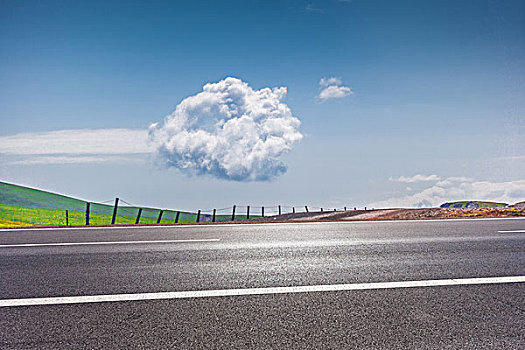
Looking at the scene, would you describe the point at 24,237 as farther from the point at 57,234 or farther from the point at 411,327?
the point at 411,327

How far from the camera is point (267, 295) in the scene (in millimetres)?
5059

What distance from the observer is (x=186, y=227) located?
12.2 meters

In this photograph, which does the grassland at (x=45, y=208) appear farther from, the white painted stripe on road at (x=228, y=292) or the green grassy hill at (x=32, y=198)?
the white painted stripe on road at (x=228, y=292)

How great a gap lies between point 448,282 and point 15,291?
19.5 feet

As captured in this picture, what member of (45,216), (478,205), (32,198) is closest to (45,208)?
(32,198)

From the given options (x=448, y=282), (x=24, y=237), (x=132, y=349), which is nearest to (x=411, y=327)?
(x=448, y=282)

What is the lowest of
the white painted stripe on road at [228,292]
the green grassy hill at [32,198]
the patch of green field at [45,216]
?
the white painted stripe on road at [228,292]

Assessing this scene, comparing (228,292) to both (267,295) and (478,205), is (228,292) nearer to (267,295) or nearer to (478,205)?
(267,295)

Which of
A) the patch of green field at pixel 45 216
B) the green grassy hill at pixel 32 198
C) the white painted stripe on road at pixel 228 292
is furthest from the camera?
the green grassy hill at pixel 32 198

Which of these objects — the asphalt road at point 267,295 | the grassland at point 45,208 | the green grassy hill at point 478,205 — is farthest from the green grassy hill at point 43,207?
the asphalt road at point 267,295

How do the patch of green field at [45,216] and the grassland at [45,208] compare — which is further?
the grassland at [45,208]

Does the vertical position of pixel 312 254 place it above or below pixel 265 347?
above

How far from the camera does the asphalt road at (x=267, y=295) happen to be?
387cm

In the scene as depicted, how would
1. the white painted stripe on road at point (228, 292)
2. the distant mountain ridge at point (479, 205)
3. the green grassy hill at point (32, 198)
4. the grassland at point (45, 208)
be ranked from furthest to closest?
the green grassy hill at point (32, 198), the grassland at point (45, 208), the distant mountain ridge at point (479, 205), the white painted stripe on road at point (228, 292)
